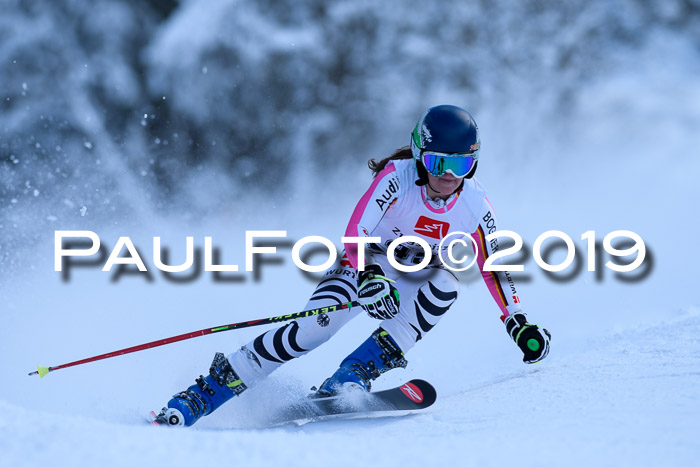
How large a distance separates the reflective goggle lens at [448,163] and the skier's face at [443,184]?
3 centimetres

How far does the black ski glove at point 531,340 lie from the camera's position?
295cm

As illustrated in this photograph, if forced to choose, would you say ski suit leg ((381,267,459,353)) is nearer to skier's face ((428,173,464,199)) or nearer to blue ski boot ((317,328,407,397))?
blue ski boot ((317,328,407,397))

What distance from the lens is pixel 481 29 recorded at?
49.3 feet

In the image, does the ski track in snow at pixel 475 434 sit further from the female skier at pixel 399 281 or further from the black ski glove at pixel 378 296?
the black ski glove at pixel 378 296

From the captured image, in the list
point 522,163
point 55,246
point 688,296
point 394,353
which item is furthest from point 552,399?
point 522,163

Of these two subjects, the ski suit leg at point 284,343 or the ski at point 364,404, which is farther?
the ski suit leg at point 284,343

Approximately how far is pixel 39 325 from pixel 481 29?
12188 millimetres

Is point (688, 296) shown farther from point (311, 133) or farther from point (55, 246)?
point (311, 133)

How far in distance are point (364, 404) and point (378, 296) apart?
519 mm

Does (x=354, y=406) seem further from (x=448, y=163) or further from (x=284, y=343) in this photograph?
(x=448, y=163)

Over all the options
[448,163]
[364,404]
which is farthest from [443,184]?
[364,404]

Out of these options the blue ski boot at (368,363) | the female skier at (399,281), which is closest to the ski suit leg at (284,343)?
the female skier at (399,281)

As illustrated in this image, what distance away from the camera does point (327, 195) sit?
1254cm

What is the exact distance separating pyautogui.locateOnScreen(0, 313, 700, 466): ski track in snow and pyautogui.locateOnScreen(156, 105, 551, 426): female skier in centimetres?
33
